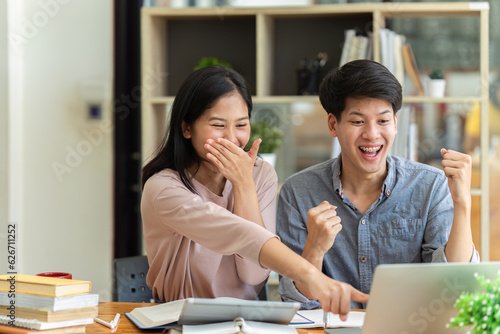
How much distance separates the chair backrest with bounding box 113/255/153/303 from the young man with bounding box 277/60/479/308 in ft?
1.50

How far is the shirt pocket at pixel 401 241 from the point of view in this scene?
70.0 inches

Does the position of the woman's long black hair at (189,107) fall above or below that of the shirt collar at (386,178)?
above

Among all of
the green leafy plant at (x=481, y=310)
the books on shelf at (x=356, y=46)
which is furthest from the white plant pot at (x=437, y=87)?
the green leafy plant at (x=481, y=310)

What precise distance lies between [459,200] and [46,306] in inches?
40.3

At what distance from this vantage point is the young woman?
1598 mm

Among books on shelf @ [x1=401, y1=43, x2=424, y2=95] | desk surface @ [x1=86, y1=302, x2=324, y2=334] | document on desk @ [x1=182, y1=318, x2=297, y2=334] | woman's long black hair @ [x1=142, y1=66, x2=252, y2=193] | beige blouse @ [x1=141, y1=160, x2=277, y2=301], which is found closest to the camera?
document on desk @ [x1=182, y1=318, x2=297, y2=334]

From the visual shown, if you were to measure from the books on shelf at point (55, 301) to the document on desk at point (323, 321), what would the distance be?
0.47 m

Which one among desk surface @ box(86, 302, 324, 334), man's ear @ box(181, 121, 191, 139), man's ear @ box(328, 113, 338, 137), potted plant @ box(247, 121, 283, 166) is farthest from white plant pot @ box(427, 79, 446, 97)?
desk surface @ box(86, 302, 324, 334)

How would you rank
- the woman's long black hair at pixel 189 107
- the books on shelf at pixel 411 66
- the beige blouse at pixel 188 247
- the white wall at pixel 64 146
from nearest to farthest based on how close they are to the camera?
the beige blouse at pixel 188 247, the woman's long black hair at pixel 189 107, the books on shelf at pixel 411 66, the white wall at pixel 64 146

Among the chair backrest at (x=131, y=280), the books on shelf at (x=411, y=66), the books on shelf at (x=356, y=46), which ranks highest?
the books on shelf at (x=356, y=46)

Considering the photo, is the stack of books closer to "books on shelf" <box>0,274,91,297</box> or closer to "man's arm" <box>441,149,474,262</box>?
"books on shelf" <box>0,274,91,297</box>

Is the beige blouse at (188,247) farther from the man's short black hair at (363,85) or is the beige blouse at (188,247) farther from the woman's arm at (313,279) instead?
the man's short black hair at (363,85)

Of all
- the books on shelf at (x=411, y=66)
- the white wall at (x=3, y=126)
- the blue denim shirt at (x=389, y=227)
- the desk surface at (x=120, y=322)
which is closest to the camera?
the desk surface at (x=120, y=322)

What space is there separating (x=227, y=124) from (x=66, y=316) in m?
0.64
